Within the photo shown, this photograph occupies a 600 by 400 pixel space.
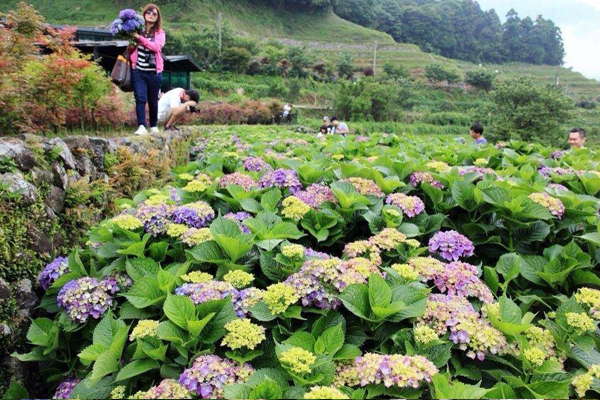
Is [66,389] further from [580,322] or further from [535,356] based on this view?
[580,322]

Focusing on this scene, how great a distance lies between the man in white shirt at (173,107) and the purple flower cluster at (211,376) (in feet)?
21.3

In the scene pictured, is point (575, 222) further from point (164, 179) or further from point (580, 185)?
point (164, 179)

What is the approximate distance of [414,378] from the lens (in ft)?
3.63

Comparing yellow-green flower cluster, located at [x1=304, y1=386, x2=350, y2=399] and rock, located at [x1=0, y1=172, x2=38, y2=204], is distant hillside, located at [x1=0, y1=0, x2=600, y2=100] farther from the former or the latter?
yellow-green flower cluster, located at [x1=304, y1=386, x2=350, y2=399]

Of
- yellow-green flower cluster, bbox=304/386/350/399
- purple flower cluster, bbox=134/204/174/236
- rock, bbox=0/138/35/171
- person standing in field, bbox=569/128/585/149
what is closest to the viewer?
yellow-green flower cluster, bbox=304/386/350/399

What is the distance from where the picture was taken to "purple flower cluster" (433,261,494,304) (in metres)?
1.51

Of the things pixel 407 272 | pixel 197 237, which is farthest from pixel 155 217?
pixel 407 272

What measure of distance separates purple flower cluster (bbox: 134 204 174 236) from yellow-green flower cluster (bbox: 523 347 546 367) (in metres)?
1.38

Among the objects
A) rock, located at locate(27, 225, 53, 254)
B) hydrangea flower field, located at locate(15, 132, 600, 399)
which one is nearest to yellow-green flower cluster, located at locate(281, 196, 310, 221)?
hydrangea flower field, located at locate(15, 132, 600, 399)

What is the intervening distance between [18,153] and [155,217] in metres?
1.28

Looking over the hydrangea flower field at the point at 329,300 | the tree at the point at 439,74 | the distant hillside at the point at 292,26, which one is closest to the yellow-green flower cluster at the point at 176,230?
the hydrangea flower field at the point at 329,300

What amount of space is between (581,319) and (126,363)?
1419 mm

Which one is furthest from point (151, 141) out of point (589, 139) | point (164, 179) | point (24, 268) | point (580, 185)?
point (589, 139)

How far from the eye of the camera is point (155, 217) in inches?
71.4
